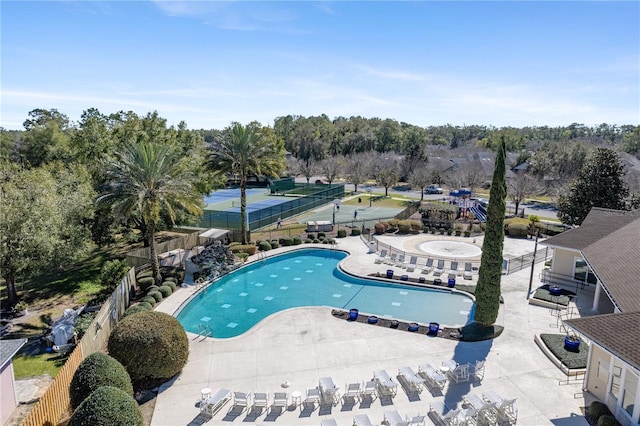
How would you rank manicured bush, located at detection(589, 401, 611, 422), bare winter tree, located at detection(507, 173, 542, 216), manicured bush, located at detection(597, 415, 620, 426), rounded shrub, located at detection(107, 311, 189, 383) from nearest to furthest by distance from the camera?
manicured bush, located at detection(597, 415, 620, 426) < manicured bush, located at detection(589, 401, 611, 422) < rounded shrub, located at detection(107, 311, 189, 383) < bare winter tree, located at detection(507, 173, 542, 216)

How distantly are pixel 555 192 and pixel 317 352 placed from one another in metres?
47.0

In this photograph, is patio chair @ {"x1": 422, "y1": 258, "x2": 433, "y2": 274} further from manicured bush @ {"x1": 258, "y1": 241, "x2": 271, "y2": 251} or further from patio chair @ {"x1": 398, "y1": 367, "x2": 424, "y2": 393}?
patio chair @ {"x1": 398, "y1": 367, "x2": 424, "y2": 393}

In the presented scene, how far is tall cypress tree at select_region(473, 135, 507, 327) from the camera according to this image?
1855 cm

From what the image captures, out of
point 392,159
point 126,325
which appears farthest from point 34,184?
point 392,159

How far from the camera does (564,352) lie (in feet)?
55.8

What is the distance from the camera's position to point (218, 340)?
18.7 metres

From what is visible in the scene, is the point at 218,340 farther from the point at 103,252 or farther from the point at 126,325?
the point at 103,252

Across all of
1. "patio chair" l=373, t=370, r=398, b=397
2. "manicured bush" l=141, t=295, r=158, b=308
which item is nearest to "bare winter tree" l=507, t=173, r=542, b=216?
"patio chair" l=373, t=370, r=398, b=397

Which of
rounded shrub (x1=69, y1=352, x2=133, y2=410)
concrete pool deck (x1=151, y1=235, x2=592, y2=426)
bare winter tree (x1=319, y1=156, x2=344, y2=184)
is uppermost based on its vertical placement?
bare winter tree (x1=319, y1=156, x2=344, y2=184)

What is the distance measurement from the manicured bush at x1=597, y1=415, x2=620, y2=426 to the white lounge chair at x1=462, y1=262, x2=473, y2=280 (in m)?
15.0

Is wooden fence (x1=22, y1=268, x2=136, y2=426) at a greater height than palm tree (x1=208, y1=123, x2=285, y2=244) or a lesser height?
lesser

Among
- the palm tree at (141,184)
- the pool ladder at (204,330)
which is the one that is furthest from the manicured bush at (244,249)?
the pool ladder at (204,330)

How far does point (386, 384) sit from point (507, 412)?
3.94m

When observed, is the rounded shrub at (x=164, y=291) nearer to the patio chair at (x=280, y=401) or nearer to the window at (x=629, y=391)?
the patio chair at (x=280, y=401)
